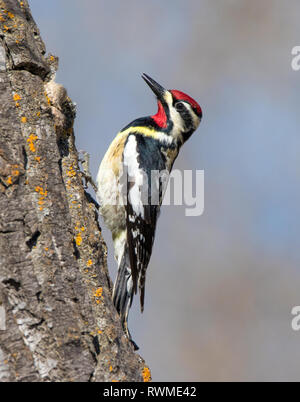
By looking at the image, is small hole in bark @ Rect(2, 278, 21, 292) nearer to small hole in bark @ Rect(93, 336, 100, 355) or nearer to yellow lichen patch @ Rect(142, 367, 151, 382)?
small hole in bark @ Rect(93, 336, 100, 355)

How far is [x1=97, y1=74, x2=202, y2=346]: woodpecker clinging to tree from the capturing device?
12.3 feet

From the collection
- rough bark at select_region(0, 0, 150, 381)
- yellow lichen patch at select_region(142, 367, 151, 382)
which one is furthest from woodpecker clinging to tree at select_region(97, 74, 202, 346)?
yellow lichen patch at select_region(142, 367, 151, 382)

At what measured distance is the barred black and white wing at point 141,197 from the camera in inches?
149

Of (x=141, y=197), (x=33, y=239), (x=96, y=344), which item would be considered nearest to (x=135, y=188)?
(x=141, y=197)

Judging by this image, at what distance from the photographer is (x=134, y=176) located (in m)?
3.93

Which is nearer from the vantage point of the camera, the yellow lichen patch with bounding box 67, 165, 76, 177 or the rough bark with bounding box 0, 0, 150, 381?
the rough bark with bounding box 0, 0, 150, 381

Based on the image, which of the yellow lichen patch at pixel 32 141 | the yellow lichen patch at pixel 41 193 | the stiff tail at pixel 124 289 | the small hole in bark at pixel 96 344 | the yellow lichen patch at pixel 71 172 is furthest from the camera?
the stiff tail at pixel 124 289

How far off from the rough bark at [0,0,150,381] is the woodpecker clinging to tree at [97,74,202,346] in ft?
3.14

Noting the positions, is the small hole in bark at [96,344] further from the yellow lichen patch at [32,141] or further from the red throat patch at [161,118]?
the red throat patch at [161,118]

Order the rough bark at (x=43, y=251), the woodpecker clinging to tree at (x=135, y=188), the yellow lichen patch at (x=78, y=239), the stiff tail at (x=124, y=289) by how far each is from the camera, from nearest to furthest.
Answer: the rough bark at (x=43, y=251), the yellow lichen patch at (x=78, y=239), the stiff tail at (x=124, y=289), the woodpecker clinging to tree at (x=135, y=188)

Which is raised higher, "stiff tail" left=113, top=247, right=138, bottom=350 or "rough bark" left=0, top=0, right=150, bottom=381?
"rough bark" left=0, top=0, right=150, bottom=381

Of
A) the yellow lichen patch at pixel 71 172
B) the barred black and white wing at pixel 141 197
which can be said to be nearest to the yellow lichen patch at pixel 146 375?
the yellow lichen patch at pixel 71 172
